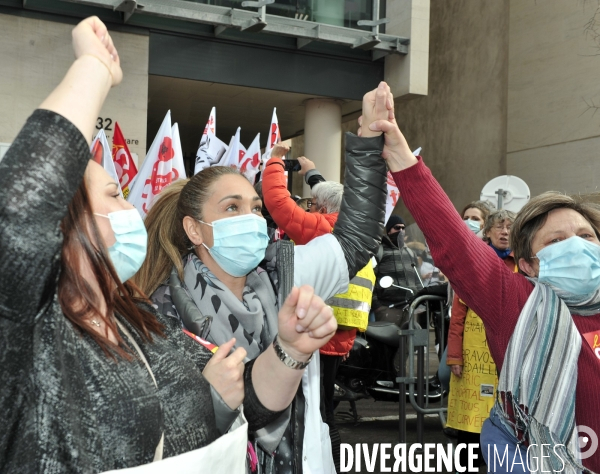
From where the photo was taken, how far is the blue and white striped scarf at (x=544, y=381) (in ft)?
8.66

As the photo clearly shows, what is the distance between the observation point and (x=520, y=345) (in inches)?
107

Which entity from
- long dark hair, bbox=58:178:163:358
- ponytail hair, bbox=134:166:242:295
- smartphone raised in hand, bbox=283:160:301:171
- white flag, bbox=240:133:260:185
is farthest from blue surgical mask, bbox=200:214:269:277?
white flag, bbox=240:133:260:185

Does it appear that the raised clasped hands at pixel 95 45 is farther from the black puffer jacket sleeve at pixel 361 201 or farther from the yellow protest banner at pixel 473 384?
the yellow protest banner at pixel 473 384

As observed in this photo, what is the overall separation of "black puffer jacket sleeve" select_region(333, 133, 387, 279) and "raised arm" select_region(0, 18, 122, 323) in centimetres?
148

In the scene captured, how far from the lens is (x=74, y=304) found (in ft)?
5.26

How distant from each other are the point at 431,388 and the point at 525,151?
12.4 metres

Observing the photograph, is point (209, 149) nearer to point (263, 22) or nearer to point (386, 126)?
point (386, 126)

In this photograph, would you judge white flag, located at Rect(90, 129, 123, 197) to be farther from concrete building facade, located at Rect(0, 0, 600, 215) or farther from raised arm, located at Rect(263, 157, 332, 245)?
concrete building facade, located at Rect(0, 0, 600, 215)

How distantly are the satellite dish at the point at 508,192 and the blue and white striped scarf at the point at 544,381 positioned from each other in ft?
26.1

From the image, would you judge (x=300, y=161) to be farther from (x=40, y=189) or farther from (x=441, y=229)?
(x=40, y=189)

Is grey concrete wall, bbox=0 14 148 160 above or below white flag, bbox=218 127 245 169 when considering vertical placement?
above

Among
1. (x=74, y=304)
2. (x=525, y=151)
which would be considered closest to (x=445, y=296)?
(x=74, y=304)

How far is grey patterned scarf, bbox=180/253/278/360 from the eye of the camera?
2.71 meters

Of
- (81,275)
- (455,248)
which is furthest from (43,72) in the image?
(81,275)
